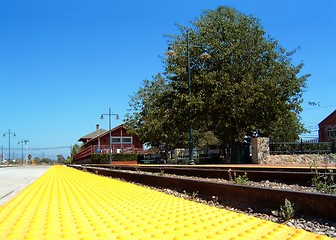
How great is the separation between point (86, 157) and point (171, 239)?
51.5 metres

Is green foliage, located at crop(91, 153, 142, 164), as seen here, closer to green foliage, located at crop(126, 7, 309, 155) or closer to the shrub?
green foliage, located at crop(126, 7, 309, 155)

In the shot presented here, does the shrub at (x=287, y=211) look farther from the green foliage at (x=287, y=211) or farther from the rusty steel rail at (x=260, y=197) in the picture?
the rusty steel rail at (x=260, y=197)

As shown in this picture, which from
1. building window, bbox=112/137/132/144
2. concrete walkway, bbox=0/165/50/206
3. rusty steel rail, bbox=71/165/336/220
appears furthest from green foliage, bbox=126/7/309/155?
building window, bbox=112/137/132/144

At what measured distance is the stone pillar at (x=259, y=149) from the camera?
24.9 m

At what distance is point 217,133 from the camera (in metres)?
30.1

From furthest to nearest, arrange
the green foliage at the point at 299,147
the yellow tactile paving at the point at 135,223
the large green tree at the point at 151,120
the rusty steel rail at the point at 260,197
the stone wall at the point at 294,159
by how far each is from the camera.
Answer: the large green tree at the point at 151,120, the green foliage at the point at 299,147, the stone wall at the point at 294,159, the rusty steel rail at the point at 260,197, the yellow tactile paving at the point at 135,223

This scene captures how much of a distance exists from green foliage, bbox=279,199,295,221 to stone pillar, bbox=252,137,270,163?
66.2 ft

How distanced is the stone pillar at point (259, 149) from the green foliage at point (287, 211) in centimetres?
2017

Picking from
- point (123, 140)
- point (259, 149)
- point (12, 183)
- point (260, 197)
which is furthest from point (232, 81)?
point (123, 140)

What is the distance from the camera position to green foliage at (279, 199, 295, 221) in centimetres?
498

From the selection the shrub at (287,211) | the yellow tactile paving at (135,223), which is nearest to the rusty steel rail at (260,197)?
the shrub at (287,211)

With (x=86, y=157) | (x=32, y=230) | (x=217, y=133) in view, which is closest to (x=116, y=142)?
(x=86, y=157)

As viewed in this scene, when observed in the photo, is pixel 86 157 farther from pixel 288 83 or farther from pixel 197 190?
pixel 197 190

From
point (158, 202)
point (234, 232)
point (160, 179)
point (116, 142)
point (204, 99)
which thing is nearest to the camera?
point (234, 232)
